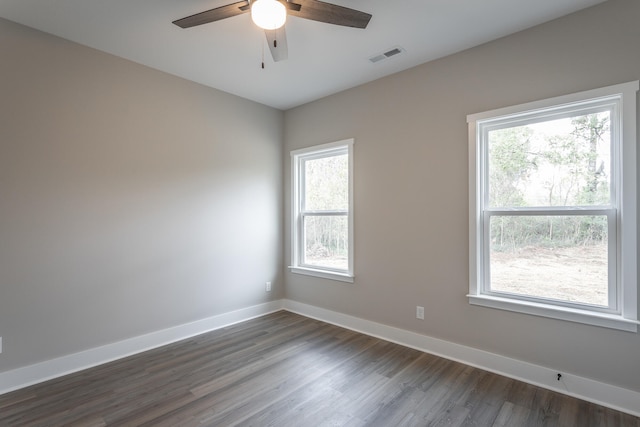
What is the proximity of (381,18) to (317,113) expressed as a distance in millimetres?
1797

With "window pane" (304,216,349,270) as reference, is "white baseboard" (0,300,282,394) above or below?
below

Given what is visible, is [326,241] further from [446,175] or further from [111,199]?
[111,199]

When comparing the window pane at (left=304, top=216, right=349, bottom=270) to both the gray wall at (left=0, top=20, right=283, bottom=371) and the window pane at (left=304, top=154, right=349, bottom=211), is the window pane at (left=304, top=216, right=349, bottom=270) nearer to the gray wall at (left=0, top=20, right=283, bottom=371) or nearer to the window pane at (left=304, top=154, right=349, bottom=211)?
the window pane at (left=304, top=154, right=349, bottom=211)

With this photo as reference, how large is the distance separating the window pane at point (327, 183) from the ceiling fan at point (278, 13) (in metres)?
2.03

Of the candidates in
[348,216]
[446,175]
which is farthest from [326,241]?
[446,175]

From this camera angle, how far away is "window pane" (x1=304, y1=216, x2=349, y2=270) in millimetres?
3977

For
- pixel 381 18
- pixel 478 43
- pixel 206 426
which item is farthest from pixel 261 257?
pixel 478 43

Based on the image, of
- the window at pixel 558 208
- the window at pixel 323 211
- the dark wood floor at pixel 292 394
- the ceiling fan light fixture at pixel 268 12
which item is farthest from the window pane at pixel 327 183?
the ceiling fan light fixture at pixel 268 12

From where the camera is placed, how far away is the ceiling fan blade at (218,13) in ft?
6.14

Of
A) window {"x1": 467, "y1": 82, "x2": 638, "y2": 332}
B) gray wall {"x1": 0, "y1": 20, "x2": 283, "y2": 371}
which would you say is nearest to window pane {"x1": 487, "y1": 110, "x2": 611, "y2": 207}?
window {"x1": 467, "y1": 82, "x2": 638, "y2": 332}

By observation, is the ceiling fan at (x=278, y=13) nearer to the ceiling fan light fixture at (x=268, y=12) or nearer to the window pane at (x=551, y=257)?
the ceiling fan light fixture at (x=268, y=12)

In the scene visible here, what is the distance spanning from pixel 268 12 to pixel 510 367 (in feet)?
10.3

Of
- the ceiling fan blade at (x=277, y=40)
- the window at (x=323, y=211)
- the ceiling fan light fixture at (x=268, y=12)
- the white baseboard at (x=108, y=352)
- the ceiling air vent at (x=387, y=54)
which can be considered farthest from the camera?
the window at (x=323, y=211)

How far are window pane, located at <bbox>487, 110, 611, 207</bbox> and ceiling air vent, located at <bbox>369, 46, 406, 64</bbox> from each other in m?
1.11
